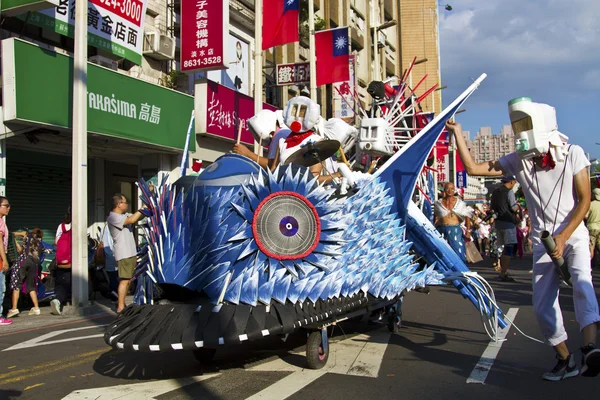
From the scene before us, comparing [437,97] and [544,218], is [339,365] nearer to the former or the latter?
[544,218]

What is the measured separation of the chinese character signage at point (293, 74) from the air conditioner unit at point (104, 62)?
6.29 m

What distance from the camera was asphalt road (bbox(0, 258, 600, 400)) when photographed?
4367 millimetres

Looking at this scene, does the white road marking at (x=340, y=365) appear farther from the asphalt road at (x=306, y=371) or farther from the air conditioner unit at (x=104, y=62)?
the air conditioner unit at (x=104, y=62)

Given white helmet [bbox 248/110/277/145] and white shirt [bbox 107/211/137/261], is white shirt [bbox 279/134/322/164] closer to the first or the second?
white helmet [bbox 248/110/277/145]

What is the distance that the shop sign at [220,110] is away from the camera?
1512 centimetres

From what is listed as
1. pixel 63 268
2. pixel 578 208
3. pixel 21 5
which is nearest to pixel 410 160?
pixel 578 208

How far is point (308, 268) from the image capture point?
461 centimetres

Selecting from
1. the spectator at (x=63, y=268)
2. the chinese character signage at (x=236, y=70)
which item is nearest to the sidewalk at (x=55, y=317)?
the spectator at (x=63, y=268)

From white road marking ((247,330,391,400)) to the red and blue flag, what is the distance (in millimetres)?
9890

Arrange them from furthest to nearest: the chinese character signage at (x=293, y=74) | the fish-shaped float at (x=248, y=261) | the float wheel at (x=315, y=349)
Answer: the chinese character signage at (x=293, y=74) → the float wheel at (x=315, y=349) → the fish-shaped float at (x=248, y=261)

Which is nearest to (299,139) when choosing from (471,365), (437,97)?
(471,365)

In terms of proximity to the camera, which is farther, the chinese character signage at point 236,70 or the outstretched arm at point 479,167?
the chinese character signage at point 236,70

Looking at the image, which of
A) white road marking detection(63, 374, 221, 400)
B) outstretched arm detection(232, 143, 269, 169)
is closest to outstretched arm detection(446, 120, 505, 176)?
outstretched arm detection(232, 143, 269, 169)

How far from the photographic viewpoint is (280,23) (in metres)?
14.7
